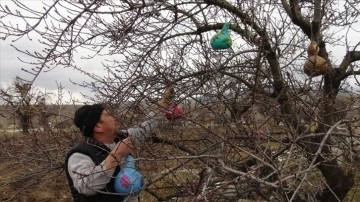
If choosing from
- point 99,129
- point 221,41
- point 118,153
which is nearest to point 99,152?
point 99,129

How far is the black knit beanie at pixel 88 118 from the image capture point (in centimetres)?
351

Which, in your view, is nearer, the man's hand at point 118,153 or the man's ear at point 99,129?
the man's hand at point 118,153

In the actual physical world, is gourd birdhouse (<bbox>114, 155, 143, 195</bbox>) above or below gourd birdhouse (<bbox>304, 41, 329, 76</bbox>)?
below

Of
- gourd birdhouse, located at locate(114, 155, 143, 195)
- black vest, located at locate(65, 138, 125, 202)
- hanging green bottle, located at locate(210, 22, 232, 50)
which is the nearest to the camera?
gourd birdhouse, located at locate(114, 155, 143, 195)

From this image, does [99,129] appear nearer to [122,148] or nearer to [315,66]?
[122,148]

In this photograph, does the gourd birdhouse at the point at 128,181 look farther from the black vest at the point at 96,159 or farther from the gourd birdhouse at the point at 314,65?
the gourd birdhouse at the point at 314,65

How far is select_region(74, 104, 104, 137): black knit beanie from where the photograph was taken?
3.51 metres

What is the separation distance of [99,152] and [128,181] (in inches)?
15.9

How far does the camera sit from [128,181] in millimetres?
3064

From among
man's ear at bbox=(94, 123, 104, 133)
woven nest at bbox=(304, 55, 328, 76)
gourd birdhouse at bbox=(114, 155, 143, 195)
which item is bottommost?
gourd birdhouse at bbox=(114, 155, 143, 195)

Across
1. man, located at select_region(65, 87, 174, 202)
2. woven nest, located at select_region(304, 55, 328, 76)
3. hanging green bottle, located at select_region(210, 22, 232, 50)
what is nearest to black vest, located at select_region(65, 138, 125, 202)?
man, located at select_region(65, 87, 174, 202)

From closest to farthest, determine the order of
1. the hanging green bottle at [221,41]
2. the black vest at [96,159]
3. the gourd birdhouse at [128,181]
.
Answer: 1. the gourd birdhouse at [128,181]
2. the black vest at [96,159]
3. the hanging green bottle at [221,41]

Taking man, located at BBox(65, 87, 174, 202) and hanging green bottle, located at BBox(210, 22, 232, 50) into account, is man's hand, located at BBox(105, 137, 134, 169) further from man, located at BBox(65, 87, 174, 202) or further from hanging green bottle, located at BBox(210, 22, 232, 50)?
hanging green bottle, located at BBox(210, 22, 232, 50)

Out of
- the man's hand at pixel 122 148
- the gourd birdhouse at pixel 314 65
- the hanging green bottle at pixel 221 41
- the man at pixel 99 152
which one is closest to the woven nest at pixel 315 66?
the gourd birdhouse at pixel 314 65
